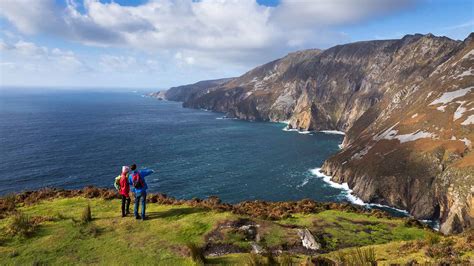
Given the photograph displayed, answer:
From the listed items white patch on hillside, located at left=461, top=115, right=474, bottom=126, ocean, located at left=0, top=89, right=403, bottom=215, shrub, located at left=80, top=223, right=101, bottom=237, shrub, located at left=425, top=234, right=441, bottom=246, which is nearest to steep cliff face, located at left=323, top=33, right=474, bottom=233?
white patch on hillside, located at left=461, top=115, right=474, bottom=126

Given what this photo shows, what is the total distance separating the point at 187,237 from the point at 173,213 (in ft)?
12.3

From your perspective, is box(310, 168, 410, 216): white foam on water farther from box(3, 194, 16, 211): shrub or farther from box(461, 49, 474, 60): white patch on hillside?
box(3, 194, 16, 211): shrub

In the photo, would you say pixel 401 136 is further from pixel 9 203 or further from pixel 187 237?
pixel 9 203

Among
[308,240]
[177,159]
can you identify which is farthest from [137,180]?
[177,159]

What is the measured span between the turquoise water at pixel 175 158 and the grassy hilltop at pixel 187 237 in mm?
54744

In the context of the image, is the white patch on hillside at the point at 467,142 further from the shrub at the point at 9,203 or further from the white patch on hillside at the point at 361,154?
the shrub at the point at 9,203

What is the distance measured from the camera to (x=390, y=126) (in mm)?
111188

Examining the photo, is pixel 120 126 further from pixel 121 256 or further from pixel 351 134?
pixel 121 256

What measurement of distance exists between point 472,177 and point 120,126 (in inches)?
6299

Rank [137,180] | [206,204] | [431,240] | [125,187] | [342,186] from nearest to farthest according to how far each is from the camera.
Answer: [431,240], [137,180], [125,187], [206,204], [342,186]

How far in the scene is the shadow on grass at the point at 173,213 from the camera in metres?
19.9

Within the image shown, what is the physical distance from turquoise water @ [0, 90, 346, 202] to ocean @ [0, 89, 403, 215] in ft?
0.76

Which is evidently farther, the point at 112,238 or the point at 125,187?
the point at 125,187

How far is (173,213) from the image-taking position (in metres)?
20.7
